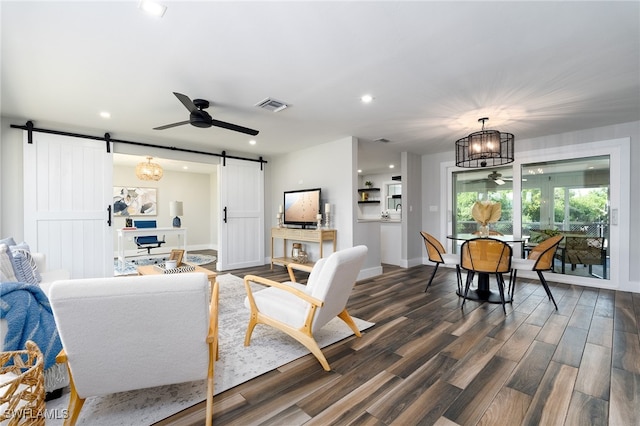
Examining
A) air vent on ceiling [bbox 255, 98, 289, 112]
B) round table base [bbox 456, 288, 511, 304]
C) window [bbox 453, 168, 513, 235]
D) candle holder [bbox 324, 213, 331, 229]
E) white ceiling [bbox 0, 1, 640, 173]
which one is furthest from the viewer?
window [bbox 453, 168, 513, 235]

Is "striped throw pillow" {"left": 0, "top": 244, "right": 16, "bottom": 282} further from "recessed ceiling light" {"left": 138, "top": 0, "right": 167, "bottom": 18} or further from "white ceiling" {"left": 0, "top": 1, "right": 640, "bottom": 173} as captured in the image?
"recessed ceiling light" {"left": 138, "top": 0, "right": 167, "bottom": 18}

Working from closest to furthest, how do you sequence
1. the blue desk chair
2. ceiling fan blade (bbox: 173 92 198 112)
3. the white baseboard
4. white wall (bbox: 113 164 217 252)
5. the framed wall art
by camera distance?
ceiling fan blade (bbox: 173 92 198 112), the white baseboard, the blue desk chair, the framed wall art, white wall (bbox: 113 164 217 252)

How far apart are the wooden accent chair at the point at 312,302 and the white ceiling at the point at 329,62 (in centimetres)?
161

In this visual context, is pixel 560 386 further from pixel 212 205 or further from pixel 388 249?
pixel 212 205

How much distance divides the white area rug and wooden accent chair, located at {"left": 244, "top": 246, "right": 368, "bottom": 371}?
0.17 meters

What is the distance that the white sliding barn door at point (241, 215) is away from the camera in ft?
18.9

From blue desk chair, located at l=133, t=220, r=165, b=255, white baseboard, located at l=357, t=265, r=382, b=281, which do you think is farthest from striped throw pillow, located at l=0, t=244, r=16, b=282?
blue desk chair, located at l=133, t=220, r=165, b=255

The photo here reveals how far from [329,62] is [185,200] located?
7.26m

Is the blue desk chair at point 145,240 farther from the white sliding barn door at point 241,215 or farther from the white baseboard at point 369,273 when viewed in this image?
the white baseboard at point 369,273

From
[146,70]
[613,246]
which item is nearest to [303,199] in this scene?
[146,70]

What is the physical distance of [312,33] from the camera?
205 cm

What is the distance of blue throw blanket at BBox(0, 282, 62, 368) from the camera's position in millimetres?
1532

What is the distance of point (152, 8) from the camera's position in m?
1.79

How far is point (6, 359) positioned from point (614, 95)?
207 inches
